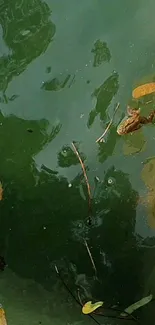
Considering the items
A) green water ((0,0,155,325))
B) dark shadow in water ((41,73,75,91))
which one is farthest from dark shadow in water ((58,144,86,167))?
dark shadow in water ((41,73,75,91))

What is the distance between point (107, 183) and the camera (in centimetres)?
138

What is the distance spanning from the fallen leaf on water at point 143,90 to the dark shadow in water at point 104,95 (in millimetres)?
49

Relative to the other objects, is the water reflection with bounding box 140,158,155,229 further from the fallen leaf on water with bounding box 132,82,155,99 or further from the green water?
the fallen leaf on water with bounding box 132,82,155,99

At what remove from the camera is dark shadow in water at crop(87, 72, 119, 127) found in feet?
4.50

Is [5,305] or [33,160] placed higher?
[33,160]

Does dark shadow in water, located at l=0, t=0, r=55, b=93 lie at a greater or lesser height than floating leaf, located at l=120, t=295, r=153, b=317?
greater

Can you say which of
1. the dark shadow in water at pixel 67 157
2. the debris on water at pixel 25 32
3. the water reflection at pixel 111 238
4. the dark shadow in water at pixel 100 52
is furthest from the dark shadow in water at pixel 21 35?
the water reflection at pixel 111 238

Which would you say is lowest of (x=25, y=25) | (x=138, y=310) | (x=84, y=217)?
(x=138, y=310)

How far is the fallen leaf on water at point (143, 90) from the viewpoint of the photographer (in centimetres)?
136

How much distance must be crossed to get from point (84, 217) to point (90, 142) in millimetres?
195

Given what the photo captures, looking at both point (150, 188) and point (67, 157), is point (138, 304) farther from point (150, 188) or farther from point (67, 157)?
point (67, 157)

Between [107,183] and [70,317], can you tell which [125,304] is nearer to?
[70,317]

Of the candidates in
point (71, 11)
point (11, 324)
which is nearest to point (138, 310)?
point (11, 324)

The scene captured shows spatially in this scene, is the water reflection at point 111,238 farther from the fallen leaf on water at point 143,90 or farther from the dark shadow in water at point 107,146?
the fallen leaf on water at point 143,90
